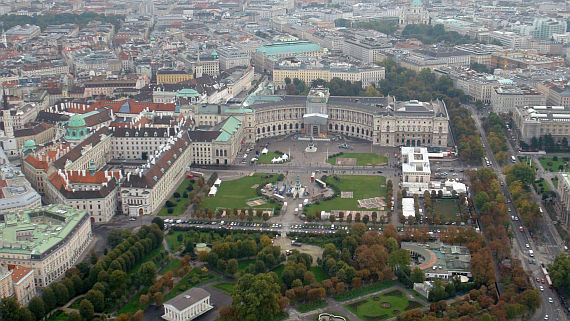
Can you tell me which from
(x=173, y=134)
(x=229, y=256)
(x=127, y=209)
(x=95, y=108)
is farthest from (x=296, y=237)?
(x=95, y=108)

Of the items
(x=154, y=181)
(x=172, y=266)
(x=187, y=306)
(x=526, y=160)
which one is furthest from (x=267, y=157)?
(x=187, y=306)

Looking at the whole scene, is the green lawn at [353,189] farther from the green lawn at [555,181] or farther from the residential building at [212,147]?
the green lawn at [555,181]

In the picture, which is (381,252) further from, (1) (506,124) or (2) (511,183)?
(1) (506,124)

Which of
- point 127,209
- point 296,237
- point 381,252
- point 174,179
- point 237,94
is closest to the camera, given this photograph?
point 381,252

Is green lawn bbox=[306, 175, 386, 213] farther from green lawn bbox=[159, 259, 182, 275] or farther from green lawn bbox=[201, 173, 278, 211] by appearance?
green lawn bbox=[159, 259, 182, 275]

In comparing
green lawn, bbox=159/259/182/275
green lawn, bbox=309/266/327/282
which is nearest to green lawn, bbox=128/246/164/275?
green lawn, bbox=159/259/182/275

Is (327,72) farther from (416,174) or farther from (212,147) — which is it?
(416,174)
